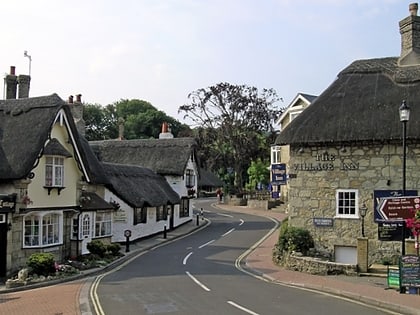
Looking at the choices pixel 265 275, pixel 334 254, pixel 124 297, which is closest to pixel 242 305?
pixel 124 297

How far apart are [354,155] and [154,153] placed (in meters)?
26.4

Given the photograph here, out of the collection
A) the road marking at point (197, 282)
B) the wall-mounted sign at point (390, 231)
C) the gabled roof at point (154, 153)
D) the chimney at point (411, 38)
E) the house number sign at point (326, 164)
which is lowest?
the road marking at point (197, 282)

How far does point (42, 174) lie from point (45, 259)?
425cm

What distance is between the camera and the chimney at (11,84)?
102ft

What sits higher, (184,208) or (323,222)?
(323,222)

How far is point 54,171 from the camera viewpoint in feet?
82.4

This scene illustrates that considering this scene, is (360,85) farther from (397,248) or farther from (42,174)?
(42,174)

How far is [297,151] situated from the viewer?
24812 millimetres

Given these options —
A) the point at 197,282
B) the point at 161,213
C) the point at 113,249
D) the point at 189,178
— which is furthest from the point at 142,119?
the point at 197,282

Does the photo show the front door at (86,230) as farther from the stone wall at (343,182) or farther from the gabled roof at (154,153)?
the gabled roof at (154,153)

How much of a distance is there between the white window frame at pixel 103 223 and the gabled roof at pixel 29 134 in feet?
9.06

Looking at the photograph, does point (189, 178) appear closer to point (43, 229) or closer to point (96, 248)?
point (96, 248)

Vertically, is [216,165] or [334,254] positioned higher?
[216,165]

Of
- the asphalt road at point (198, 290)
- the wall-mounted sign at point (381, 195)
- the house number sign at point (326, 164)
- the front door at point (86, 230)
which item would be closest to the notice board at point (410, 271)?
the asphalt road at point (198, 290)
